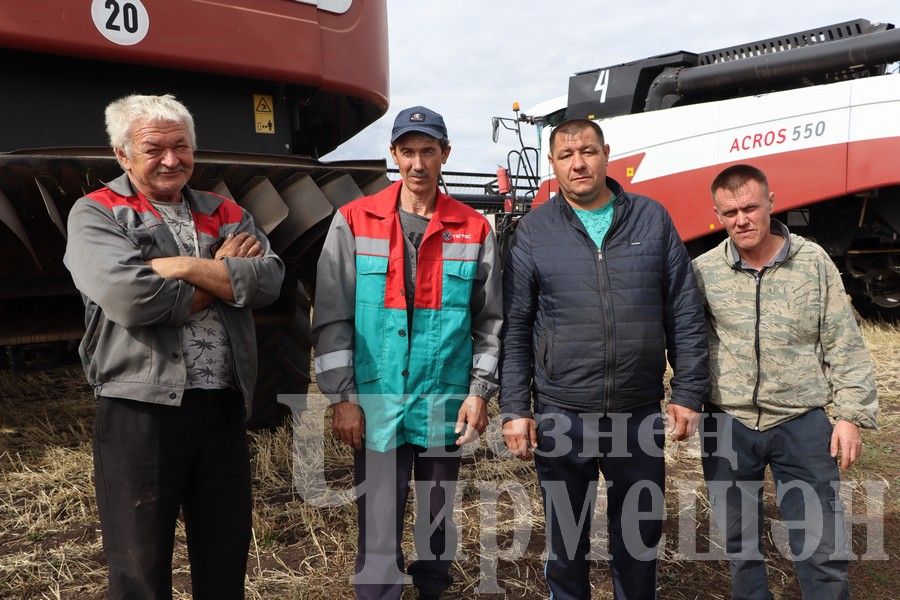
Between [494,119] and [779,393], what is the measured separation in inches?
268

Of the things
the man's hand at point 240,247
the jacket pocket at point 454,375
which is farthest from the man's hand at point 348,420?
the man's hand at point 240,247

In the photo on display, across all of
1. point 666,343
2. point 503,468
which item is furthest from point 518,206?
point 666,343

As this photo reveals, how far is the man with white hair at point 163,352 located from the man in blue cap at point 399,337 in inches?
11.3

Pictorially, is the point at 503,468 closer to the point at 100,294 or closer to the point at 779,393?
the point at 779,393

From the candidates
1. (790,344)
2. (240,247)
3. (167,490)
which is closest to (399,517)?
(167,490)

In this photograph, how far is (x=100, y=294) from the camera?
1668 mm

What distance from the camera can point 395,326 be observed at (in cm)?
215

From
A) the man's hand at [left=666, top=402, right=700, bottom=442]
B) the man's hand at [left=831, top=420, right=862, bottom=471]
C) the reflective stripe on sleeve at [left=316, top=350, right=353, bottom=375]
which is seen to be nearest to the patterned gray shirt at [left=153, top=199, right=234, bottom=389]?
the reflective stripe on sleeve at [left=316, top=350, right=353, bottom=375]

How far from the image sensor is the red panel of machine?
224cm

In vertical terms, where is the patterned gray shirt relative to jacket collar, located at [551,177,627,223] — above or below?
below

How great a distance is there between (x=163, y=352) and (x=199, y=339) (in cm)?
10

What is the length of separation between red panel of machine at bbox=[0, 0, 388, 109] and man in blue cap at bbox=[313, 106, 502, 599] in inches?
30.5

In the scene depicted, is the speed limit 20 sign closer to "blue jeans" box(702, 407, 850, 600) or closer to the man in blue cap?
the man in blue cap

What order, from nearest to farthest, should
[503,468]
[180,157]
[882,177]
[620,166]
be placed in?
1. [180,157]
2. [503,468]
3. [882,177]
4. [620,166]
